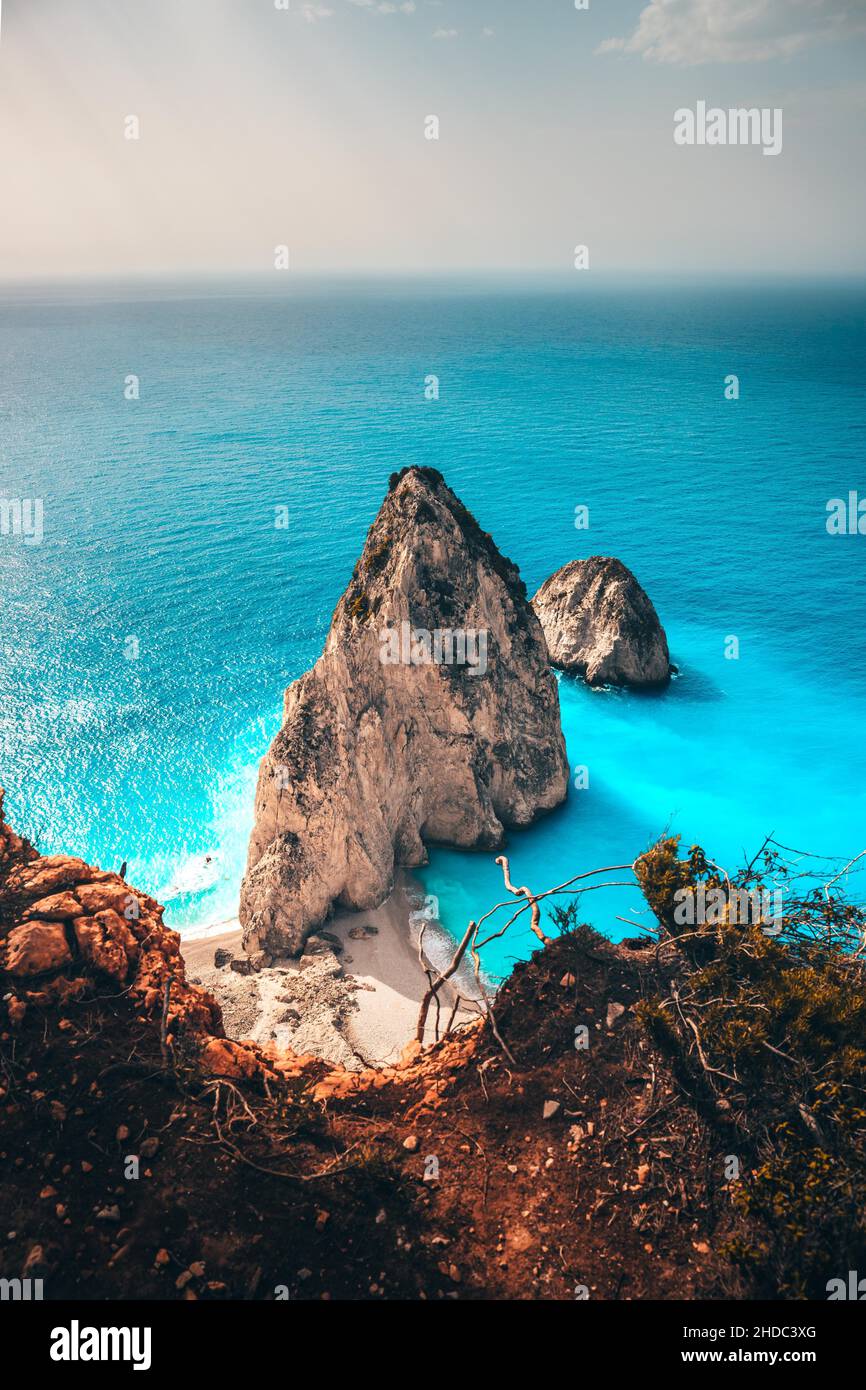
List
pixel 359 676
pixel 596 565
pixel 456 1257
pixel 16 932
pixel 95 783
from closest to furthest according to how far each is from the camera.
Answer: pixel 456 1257
pixel 16 932
pixel 359 676
pixel 95 783
pixel 596 565

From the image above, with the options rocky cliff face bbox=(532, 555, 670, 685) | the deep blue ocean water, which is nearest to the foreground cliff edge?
the deep blue ocean water

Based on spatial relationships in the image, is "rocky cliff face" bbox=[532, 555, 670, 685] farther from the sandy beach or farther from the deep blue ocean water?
the sandy beach

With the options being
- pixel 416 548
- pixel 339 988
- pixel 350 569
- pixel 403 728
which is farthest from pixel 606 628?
pixel 339 988

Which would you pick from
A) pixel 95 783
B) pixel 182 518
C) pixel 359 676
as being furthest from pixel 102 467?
pixel 359 676

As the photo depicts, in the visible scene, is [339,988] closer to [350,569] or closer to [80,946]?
[80,946]

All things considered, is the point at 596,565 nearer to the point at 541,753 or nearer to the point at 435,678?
the point at 541,753

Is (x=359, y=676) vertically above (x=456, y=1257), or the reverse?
(x=359, y=676)
